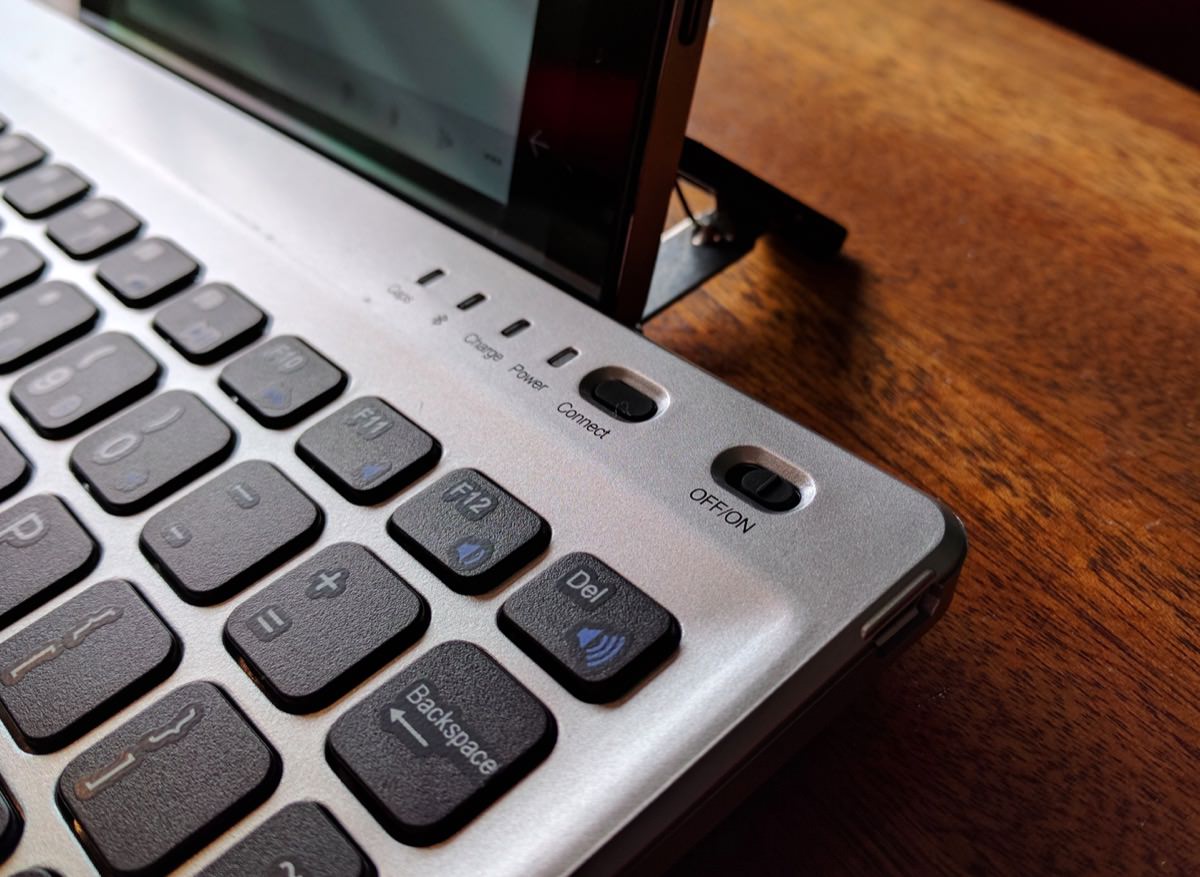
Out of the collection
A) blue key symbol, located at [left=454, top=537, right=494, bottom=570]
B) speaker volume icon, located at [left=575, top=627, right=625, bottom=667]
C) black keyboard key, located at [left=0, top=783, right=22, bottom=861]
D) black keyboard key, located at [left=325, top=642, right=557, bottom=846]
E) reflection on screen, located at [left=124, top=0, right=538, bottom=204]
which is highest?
reflection on screen, located at [left=124, top=0, right=538, bottom=204]

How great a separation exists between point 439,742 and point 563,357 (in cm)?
11

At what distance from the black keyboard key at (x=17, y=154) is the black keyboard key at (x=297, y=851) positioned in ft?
0.84

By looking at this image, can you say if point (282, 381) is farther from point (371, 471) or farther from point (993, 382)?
point (993, 382)

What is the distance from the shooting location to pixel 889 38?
47 cm

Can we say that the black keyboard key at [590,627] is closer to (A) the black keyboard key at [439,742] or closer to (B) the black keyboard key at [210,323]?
(A) the black keyboard key at [439,742]

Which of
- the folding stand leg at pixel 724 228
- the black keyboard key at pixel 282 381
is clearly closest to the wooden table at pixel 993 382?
the folding stand leg at pixel 724 228

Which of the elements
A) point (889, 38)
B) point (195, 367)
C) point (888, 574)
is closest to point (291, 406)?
point (195, 367)

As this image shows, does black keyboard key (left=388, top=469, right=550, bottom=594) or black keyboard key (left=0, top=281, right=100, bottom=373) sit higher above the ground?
black keyboard key (left=388, top=469, right=550, bottom=594)

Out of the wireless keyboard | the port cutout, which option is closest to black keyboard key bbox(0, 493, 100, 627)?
the wireless keyboard

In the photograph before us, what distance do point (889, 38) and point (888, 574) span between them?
35cm

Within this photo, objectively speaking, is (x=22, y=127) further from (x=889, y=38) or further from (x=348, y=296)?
(x=889, y=38)

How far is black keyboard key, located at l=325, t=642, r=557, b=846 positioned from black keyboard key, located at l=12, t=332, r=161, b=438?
0.12 metres

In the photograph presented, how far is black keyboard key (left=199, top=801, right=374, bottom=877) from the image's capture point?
171 millimetres

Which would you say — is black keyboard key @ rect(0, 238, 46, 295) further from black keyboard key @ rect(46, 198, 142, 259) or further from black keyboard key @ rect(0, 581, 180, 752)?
black keyboard key @ rect(0, 581, 180, 752)
